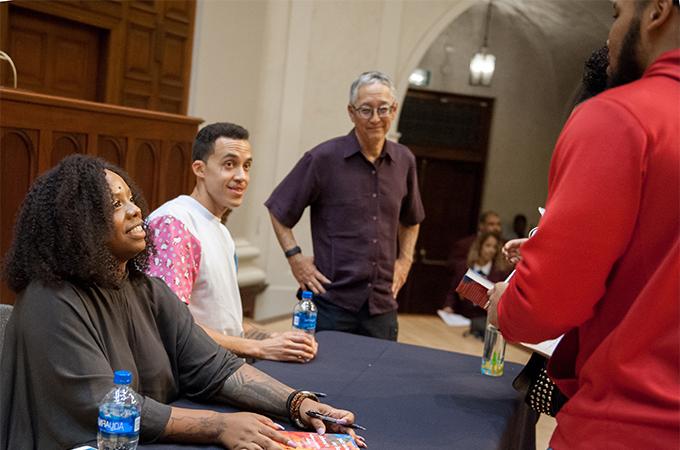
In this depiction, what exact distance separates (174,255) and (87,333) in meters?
0.72

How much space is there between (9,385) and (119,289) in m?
0.35

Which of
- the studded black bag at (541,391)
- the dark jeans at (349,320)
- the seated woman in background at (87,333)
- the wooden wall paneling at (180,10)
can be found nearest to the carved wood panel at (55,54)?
the wooden wall paneling at (180,10)

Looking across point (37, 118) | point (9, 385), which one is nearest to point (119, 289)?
point (9, 385)

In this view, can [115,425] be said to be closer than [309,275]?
Yes

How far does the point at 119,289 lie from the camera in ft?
6.70

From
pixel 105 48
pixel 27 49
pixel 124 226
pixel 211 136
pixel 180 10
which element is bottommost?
pixel 124 226

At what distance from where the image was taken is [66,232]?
190 cm

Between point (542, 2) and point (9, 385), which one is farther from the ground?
point (542, 2)

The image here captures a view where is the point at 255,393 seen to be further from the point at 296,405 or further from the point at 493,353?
the point at 493,353

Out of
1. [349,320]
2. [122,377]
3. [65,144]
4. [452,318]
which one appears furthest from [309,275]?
[452,318]

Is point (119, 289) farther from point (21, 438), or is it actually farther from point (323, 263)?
point (323, 263)

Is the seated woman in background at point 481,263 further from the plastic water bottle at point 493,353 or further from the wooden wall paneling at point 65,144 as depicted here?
the plastic water bottle at point 493,353

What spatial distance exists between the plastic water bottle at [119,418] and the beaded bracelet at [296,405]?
1.50 feet

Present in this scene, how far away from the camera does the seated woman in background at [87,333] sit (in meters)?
1.81
